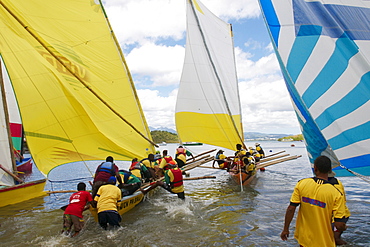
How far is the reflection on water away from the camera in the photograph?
668 centimetres

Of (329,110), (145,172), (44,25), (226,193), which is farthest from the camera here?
(226,193)

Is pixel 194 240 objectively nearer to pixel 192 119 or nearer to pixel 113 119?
pixel 113 119

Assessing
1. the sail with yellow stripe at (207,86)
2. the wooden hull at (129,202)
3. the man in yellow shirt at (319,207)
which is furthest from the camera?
the sail with yellow stripe at (207,86)

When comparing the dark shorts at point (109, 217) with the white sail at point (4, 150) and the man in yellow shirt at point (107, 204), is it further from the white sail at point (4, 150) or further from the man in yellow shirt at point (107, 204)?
the white sail at point (4, 150)

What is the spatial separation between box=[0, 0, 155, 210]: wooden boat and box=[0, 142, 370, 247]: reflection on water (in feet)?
5.45

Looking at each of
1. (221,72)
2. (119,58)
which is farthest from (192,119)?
(119,58)

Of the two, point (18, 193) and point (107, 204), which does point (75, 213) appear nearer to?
point (107, 204)

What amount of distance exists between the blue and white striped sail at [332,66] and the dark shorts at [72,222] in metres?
5.81

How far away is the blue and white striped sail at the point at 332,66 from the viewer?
4.07 metres

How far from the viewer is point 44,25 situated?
935 cm

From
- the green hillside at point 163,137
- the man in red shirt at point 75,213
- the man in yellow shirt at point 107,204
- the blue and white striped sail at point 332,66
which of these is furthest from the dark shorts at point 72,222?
the green hillside at point 163,137

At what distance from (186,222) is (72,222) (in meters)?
3.26

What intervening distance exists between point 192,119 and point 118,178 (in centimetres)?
832

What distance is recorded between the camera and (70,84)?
31.1 feet
